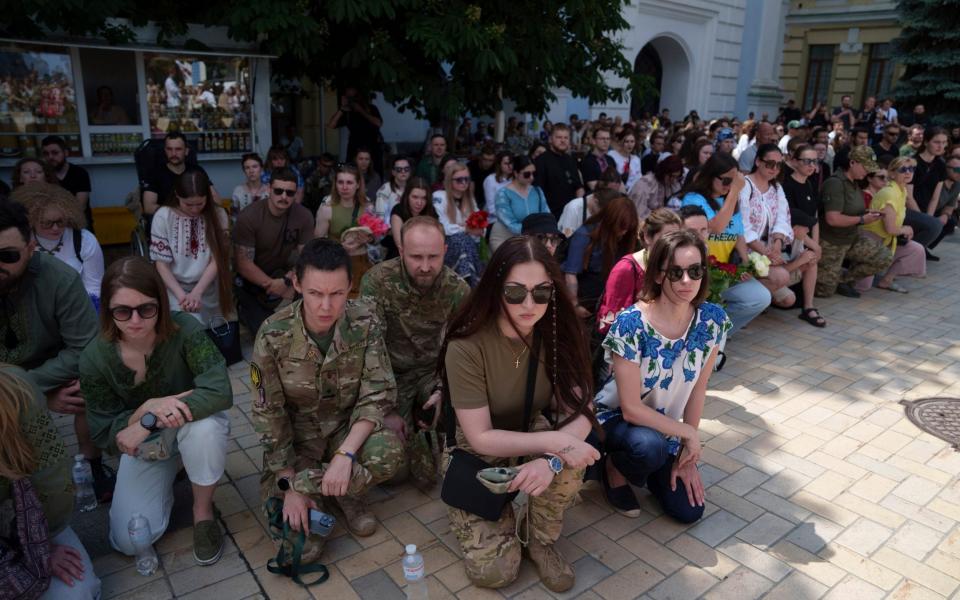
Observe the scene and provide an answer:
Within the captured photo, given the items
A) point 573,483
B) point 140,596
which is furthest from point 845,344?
point 140,596

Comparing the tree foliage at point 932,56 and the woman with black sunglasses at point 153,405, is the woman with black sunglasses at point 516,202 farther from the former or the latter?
the tree foliage at point 932,56

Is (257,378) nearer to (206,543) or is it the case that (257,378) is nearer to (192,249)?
(206,543)

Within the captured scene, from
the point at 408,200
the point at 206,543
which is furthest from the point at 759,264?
the point at 206,543

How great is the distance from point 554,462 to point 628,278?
1718 millimetres

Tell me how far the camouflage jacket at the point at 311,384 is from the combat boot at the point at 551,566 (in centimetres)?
94

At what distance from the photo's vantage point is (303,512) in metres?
2.96

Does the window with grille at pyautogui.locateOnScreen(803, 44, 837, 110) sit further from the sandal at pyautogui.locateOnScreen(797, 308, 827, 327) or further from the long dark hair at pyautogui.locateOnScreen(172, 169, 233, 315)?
the long dark hair at pyautogui.locateOnScreen(172, 169, 233, 315)

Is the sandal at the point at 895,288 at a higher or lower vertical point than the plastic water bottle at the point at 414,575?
higher

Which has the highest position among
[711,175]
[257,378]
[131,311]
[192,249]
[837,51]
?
[837,51]

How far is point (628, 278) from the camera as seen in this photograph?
165 inches

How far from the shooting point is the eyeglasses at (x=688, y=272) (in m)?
3.23

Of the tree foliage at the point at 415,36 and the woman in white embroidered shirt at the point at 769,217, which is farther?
the tree foliage at the point at 415,36

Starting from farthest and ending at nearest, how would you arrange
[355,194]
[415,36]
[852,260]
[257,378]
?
1. [852,260]
2. [415,36]
3. [355,194]
4. [257,378]

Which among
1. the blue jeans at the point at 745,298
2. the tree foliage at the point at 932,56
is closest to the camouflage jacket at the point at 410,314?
the blue jeans at the point at 745,298
